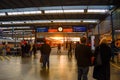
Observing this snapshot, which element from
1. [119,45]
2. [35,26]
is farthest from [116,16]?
[35,26]

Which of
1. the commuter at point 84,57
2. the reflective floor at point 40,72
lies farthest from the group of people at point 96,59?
the reflective floor at point 40,72

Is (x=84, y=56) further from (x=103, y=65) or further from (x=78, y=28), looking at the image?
(x=78, y=28)

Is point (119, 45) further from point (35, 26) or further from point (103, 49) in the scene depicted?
point (35, 26)

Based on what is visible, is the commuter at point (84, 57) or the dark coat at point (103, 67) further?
the commuter at point (84, 57)

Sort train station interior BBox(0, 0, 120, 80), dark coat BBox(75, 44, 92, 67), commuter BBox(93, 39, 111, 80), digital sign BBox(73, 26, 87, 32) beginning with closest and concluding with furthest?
1. commuter BBox(93, 39, 111, 80)
2. dark coat BBox(75, 44, 92, 67)
3. train station interior BBox(0, 0, 120, 80)
4. digital sign BBox(73, 26, 87, 32)

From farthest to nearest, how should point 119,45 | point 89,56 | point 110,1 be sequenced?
point 119,45, point 110,1, point 89,56

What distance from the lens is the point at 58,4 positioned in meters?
22.9

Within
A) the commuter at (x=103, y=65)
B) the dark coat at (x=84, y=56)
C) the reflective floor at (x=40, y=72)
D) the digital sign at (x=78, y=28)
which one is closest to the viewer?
the commuter at (x=103, y=65)

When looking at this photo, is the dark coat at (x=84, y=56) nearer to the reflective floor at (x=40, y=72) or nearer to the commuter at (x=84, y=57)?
the commuter at (x=84, y=57)

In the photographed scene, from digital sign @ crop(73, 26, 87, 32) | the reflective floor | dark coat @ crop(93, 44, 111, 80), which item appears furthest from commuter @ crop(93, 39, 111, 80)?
digital sign @ crop(73, 26, 87, 32)

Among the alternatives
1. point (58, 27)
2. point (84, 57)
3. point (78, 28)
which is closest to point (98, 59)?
point (84, 57)

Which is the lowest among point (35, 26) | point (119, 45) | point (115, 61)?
point (115, 61)

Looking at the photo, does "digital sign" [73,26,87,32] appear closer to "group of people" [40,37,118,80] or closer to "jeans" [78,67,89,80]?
"group of people" [40,37,118,80]

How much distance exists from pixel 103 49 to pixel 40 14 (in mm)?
21603
